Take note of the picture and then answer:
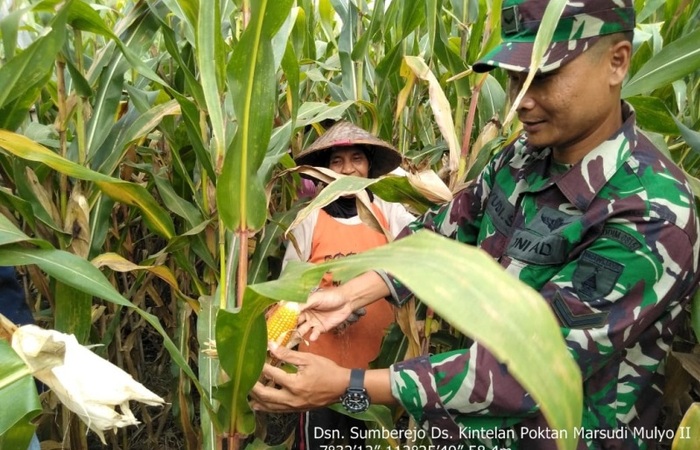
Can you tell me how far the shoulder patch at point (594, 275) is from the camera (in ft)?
2.91

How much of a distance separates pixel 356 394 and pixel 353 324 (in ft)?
2.10

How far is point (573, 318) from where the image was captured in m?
0.90

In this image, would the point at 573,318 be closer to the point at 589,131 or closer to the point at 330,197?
the point at 589,131

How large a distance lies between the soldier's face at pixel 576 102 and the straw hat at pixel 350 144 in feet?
2.07

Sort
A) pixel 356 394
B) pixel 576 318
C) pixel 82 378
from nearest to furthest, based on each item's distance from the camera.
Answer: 1. pixel 82 378
2. pixel 576 318
3. pixel 356 394

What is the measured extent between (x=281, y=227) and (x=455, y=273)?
3.21 feet

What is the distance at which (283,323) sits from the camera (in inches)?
41.9

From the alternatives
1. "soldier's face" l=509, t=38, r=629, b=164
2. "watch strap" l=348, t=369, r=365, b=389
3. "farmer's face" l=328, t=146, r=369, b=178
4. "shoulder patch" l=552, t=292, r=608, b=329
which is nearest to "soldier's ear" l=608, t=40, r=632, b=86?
"soldier's face" l=509, t=38, r=629, b=164

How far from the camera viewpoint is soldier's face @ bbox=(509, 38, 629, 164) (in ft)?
3.07

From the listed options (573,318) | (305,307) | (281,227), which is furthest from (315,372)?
(281,227)

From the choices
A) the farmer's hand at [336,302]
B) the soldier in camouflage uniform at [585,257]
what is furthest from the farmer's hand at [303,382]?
the farmer's hand at [336,302]

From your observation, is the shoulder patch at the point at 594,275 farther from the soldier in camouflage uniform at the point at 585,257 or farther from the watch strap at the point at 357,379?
the watch strap at the point at 357,379

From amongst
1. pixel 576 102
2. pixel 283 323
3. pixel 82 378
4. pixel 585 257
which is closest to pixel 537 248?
pixel 585 257

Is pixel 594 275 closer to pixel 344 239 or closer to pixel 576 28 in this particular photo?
pixel 576 28
